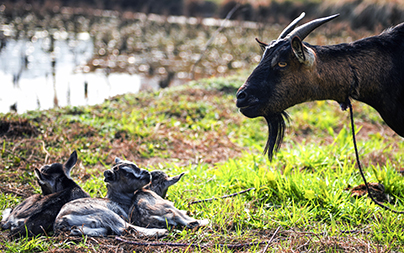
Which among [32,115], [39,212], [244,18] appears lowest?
[39,212]

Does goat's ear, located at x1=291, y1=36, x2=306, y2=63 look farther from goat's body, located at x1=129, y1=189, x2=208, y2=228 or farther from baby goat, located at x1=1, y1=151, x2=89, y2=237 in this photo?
baby goat, located at x1=1, y1=151, x2=89, y2=237

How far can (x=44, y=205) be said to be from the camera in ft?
10.3

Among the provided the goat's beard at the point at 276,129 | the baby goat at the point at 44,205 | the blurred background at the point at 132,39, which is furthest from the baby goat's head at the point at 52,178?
the blurred background at the point at 132,39

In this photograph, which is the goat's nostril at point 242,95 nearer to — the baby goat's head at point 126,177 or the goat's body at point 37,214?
the baby goat's head at point 126,177

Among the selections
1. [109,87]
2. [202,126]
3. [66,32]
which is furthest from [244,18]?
[202,126]

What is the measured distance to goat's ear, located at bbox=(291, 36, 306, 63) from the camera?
258 cm

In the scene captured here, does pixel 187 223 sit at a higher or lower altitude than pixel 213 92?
lower

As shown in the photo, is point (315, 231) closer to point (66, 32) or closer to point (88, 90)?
point (88, 90)

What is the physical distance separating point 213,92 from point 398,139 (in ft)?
11.8

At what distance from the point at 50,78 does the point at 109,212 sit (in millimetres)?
6771

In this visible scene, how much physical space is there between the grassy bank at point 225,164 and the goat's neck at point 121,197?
18.1 inches

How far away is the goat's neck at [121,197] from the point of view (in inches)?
132

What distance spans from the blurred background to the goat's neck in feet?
10.4

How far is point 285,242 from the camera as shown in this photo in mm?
3035
